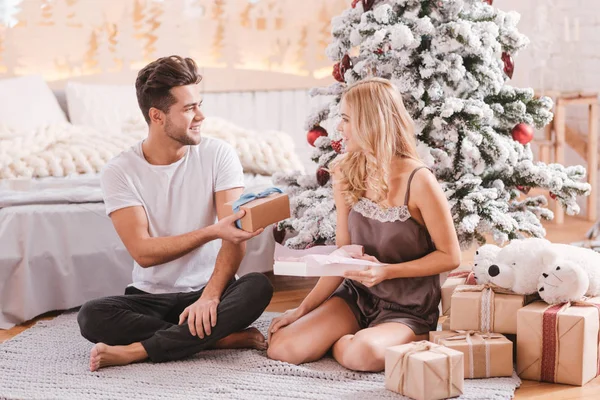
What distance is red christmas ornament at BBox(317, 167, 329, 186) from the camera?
2.93 meters

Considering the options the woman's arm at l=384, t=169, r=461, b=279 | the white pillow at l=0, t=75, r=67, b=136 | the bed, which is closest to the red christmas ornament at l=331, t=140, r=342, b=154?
the woman's arm at l=384, t=169, r=461, b=279

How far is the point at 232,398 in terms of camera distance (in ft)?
6.50

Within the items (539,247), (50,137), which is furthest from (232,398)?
(50,137)

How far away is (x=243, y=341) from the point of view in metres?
2.33

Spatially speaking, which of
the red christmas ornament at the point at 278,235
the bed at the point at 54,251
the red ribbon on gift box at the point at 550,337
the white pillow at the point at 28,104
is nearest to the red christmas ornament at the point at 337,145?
the red christmas ornament at the point at 278,235

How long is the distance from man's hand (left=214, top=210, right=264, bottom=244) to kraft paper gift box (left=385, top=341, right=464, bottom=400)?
0.51 metres

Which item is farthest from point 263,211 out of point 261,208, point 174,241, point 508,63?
point 508,63

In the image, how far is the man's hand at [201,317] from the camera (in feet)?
7.07

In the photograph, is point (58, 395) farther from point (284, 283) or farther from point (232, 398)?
point (284, 283)

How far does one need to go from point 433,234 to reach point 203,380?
0.72m

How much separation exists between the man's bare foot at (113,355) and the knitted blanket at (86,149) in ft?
4.53

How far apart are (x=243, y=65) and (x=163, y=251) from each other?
320 centimetres

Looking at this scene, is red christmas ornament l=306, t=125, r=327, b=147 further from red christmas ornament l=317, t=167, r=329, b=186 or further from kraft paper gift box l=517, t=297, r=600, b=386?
kraft paper gift box l=517, t=297, r=600, b=386

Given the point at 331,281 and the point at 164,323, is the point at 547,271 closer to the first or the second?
the point at 331,281
